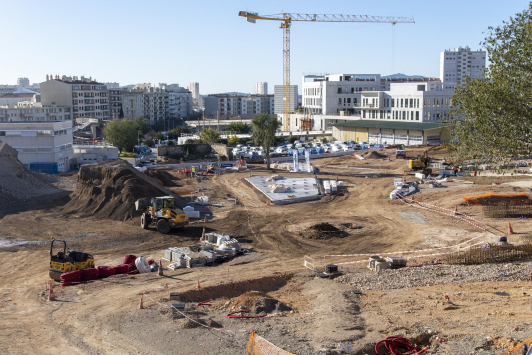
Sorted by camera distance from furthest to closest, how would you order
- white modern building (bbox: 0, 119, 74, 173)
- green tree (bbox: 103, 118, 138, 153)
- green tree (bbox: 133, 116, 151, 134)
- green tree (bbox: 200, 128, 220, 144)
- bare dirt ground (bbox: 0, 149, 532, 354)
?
green tree (bbox: 133, 116, 151, 134), green tree (bbox: 200, 128, 220, 144), green tree (bbox: 103, 118, 138, 153), white modern building (bbox: 0, 119, 74, 173), bare dirt ground (bbox: 0, 149, 532, 354)

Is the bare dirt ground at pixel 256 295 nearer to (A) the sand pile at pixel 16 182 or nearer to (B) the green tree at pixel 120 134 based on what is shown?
(A) the sand pile at pixel 16 182

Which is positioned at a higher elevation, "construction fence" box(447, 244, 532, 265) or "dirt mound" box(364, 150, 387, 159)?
"dirt mound" box(364, 150, 387, 159)

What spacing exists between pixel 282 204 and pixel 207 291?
16.6 meters

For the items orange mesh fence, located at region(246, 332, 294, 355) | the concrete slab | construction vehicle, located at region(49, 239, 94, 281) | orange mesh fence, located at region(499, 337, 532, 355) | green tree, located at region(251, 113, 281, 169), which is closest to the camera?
orange mesh fence, located at region(499, 337, 532, 355)

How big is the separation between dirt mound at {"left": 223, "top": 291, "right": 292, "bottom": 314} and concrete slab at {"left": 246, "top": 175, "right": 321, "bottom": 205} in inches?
707

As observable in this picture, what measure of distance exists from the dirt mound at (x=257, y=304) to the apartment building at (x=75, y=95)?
296 ft

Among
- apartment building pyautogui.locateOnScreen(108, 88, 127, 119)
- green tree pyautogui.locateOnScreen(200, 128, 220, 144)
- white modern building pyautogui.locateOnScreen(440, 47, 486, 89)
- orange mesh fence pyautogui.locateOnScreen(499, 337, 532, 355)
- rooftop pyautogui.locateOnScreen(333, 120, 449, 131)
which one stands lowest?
orange mesh fence pyautogui.locateOnScreen(499, 337, 532, 355)

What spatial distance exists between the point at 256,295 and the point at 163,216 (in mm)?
11180

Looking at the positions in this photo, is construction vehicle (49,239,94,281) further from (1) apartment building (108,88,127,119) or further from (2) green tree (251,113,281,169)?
(1) apartment building (108,88,127,119)

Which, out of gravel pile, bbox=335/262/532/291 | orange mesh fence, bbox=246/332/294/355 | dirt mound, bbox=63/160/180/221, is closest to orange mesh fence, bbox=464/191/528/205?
gravel pile, bbox=335/262/532/291

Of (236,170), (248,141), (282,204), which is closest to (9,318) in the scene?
(282,204)

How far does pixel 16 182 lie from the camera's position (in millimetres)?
34281

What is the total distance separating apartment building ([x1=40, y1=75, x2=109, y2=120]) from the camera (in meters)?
94.5

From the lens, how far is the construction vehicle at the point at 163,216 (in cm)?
2406
